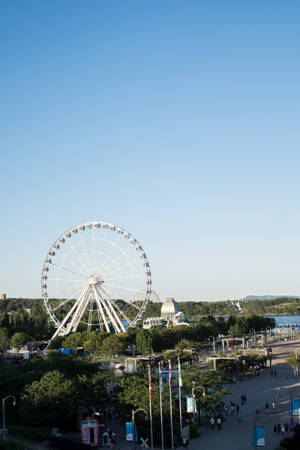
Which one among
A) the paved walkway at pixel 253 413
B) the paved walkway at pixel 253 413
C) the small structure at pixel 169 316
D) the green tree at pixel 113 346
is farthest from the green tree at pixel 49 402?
the small structure at pixel 169 316

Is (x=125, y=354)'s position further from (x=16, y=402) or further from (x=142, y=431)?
(x=142, y=431)

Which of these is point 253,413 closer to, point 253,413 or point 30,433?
point 253,413

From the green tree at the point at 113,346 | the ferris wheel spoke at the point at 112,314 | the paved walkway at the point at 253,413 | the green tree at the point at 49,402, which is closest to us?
the paved walkway at the point at 253,413

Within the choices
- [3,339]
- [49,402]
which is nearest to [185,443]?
[49,402]

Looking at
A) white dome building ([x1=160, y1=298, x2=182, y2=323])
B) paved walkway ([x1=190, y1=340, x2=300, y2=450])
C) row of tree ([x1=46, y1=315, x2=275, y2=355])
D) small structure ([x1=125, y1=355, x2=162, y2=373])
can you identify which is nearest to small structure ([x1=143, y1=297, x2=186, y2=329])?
white dome building ([x1=160, y1=298, x2=182, y2=323])

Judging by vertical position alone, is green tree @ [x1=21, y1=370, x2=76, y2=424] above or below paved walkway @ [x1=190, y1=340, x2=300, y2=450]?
above

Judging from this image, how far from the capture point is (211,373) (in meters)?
47.3

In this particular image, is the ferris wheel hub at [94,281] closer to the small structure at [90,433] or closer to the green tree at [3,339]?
the green tree at [3,339]

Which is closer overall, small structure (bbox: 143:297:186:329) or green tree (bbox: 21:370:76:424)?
green tree (bbox: 21:370:76:424)

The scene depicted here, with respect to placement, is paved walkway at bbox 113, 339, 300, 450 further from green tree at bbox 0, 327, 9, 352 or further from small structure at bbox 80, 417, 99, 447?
green tree at bbox 0, 327, 9, 352

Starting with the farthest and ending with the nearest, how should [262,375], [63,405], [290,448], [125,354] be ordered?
[125,354]
[262,375]
[63,405]
[290,448]

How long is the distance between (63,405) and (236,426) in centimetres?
1334

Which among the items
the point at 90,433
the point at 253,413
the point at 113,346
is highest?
the point at 113,346

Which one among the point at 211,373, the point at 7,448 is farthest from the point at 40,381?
the point at 211,373
